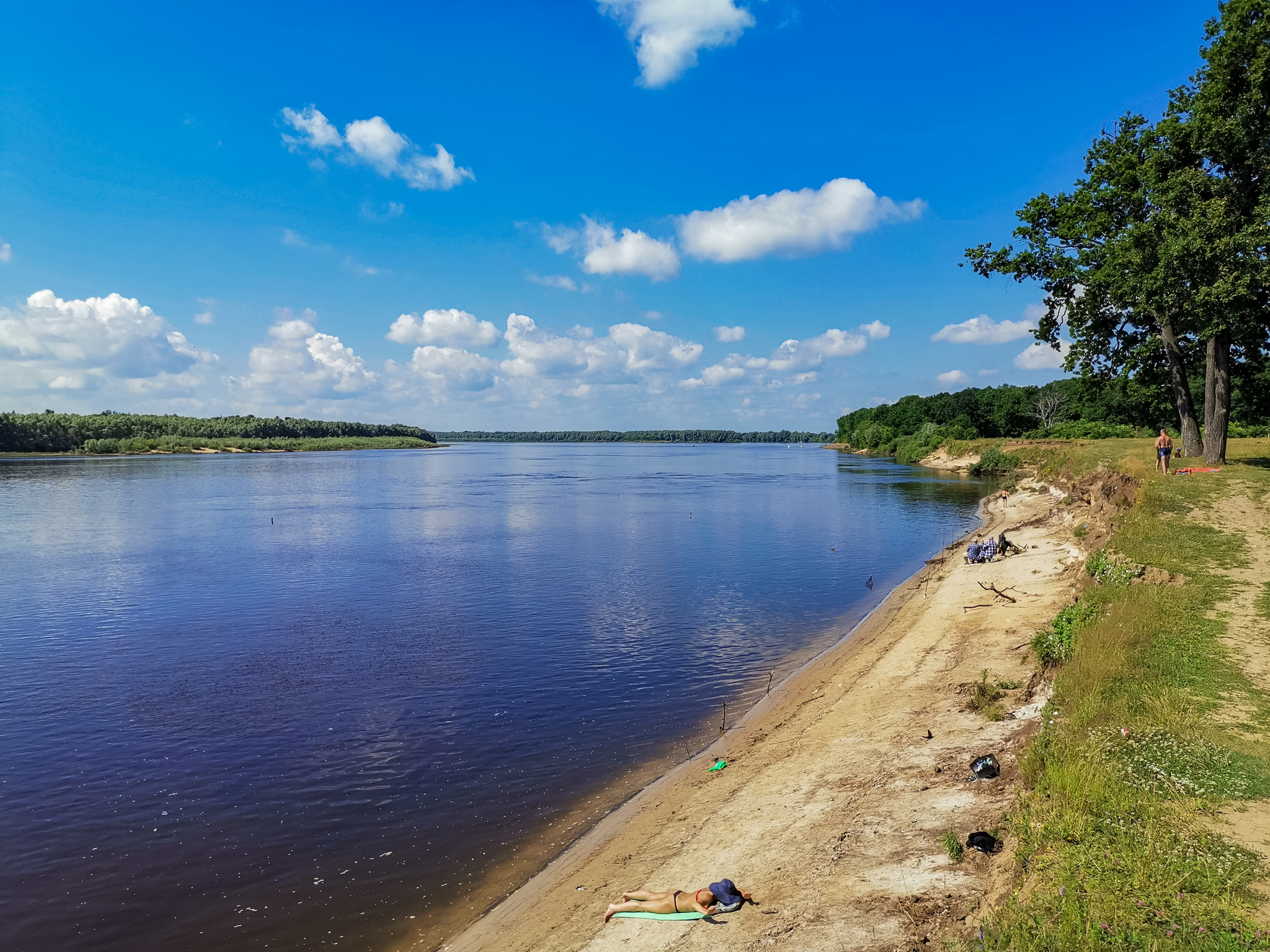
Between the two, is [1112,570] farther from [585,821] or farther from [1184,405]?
[1184,405]

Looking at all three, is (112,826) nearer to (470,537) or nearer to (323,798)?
(323,798)

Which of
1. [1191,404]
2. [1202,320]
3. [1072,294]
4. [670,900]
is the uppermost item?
[1072,294]

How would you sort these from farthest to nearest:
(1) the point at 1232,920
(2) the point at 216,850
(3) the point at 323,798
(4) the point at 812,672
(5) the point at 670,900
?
(4) the point at 812,672 < (3) the point at 323,798 < (2) the point at 216,850 < (5) the point at 670,900 < (1) the point at 1232,920

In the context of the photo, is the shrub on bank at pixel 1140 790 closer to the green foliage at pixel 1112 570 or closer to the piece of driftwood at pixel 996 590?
the green foliage at pixel 1112 570

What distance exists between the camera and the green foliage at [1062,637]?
16656 mm

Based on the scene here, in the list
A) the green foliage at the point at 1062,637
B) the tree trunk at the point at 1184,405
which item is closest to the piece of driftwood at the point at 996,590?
the green foliage at the point at 1062,637

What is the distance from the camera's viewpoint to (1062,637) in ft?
58.1

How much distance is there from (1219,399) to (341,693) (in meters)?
37.8

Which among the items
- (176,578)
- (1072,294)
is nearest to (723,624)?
(1072,294)

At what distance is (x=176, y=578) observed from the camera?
37.7 m

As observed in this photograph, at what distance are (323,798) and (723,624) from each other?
17.1 metres

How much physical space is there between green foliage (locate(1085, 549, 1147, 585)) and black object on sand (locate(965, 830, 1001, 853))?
13.0 metres

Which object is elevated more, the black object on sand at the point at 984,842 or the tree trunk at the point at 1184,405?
the tree trunk at the point at 1184,405

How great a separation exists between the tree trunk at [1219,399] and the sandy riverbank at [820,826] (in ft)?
58.9
